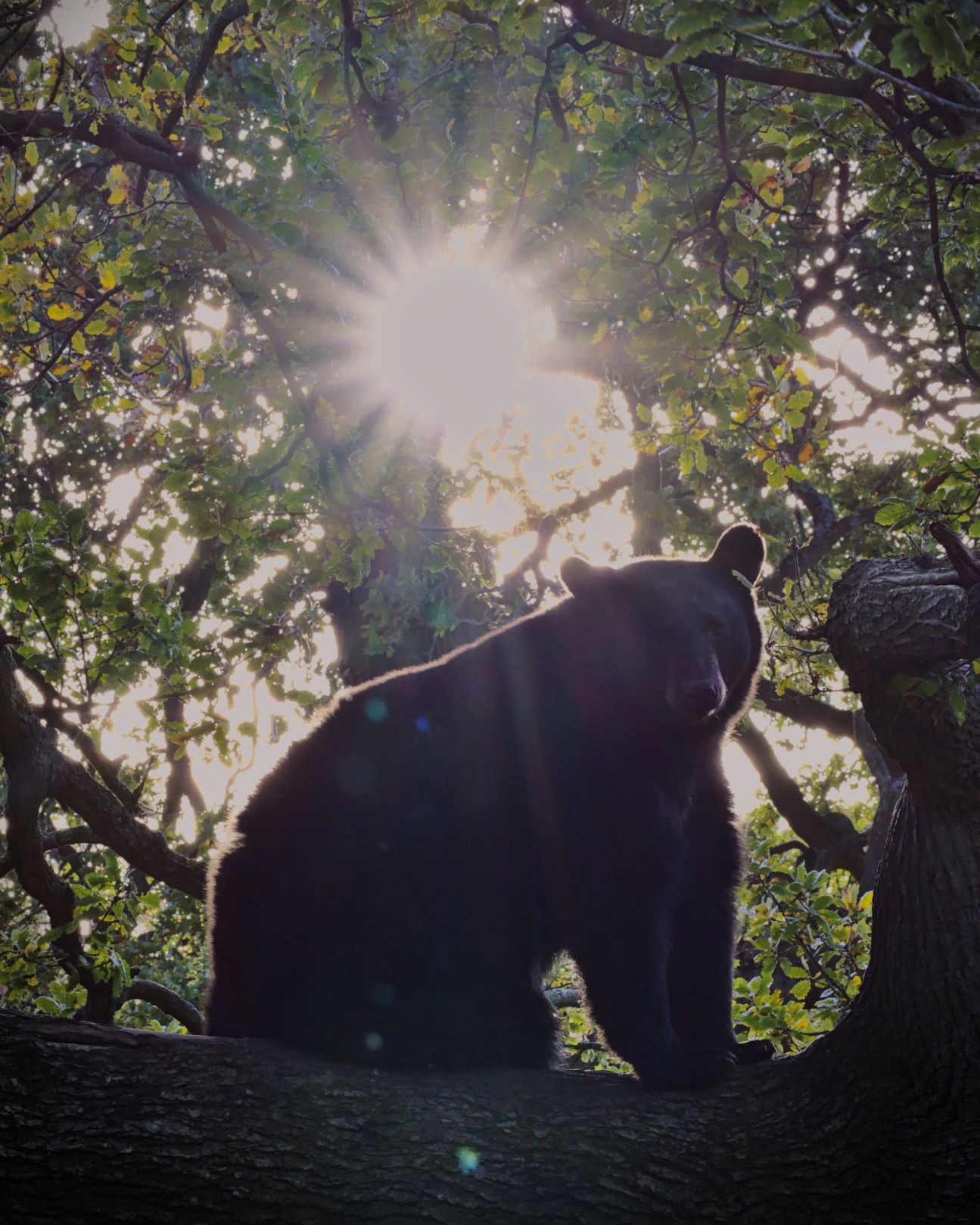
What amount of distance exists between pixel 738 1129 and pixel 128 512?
35.6ft

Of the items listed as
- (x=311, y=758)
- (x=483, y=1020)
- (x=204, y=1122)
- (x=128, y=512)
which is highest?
(x=128, y=512)

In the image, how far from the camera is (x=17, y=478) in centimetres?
1178

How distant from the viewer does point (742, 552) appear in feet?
15.9

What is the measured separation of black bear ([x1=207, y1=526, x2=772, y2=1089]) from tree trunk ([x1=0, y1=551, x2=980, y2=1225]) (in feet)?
1.56

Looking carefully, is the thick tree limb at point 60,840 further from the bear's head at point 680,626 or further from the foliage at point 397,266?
the bear's head at point 680,626

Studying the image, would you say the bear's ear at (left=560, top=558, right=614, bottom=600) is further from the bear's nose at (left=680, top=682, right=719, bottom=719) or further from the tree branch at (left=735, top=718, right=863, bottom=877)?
the tree branch at (left=735, top=718, right=863, bottom=877)

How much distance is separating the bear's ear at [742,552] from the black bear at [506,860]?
1.37ft

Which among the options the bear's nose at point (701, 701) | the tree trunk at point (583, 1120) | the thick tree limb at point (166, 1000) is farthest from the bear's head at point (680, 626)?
the thick tree limb at point (166, 1000)

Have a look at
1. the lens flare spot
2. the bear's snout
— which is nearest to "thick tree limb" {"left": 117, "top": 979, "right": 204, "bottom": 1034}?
the bear's snout

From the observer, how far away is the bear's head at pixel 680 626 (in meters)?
4.18

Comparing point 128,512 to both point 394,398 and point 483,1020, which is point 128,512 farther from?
point 483,1020

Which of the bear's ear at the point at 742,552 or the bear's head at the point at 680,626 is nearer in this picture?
the bear's head at the point at 680,626

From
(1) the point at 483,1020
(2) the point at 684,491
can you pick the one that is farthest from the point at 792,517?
(1) the point at 483,1020

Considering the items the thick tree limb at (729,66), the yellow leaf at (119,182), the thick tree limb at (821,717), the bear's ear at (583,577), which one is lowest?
the bear's ear at (583,577)
